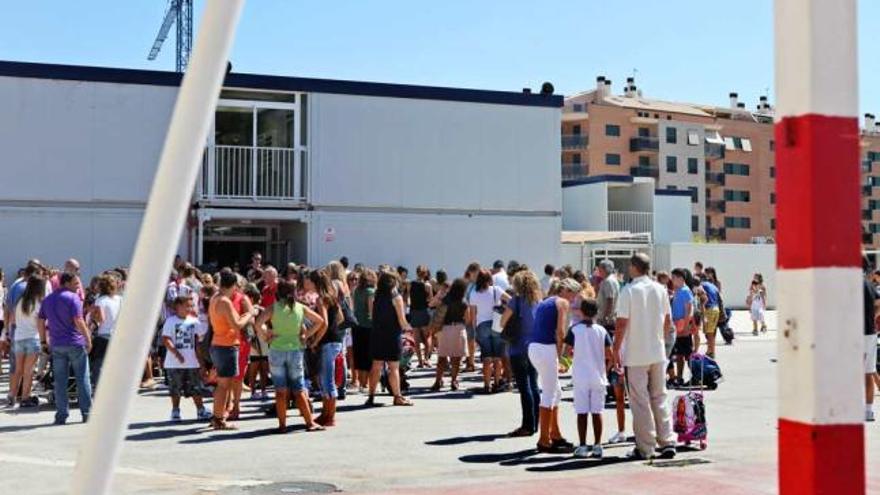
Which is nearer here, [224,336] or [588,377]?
[588,377]

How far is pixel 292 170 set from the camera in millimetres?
26562

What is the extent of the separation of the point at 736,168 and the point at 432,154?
288ft

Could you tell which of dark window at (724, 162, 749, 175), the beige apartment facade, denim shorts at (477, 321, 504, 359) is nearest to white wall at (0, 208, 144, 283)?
denim shorts at (477, 321, 504, 359)

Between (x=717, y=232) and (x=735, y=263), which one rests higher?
(x=717, y=232)

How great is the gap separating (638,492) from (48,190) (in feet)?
62.5

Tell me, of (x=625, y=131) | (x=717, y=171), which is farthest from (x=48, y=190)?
(x=717, y=171)

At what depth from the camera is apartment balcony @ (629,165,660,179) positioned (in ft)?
341

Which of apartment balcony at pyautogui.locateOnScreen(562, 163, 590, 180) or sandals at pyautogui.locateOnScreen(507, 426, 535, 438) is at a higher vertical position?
apartment balcony at pyautogui.locateOnScreen(562, 163, 590, 180)

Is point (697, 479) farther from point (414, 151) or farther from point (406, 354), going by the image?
point (414, 151)

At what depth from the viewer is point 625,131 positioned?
105 metres

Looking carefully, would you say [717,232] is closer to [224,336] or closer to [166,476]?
[224,336]

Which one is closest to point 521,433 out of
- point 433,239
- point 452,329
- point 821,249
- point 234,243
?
point 452,329

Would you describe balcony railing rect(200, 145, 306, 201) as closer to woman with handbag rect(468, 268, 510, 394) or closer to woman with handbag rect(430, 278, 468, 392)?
woman with handbag rect(430, 278, 468, 392)

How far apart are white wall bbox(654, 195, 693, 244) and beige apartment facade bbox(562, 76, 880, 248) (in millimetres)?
48145
